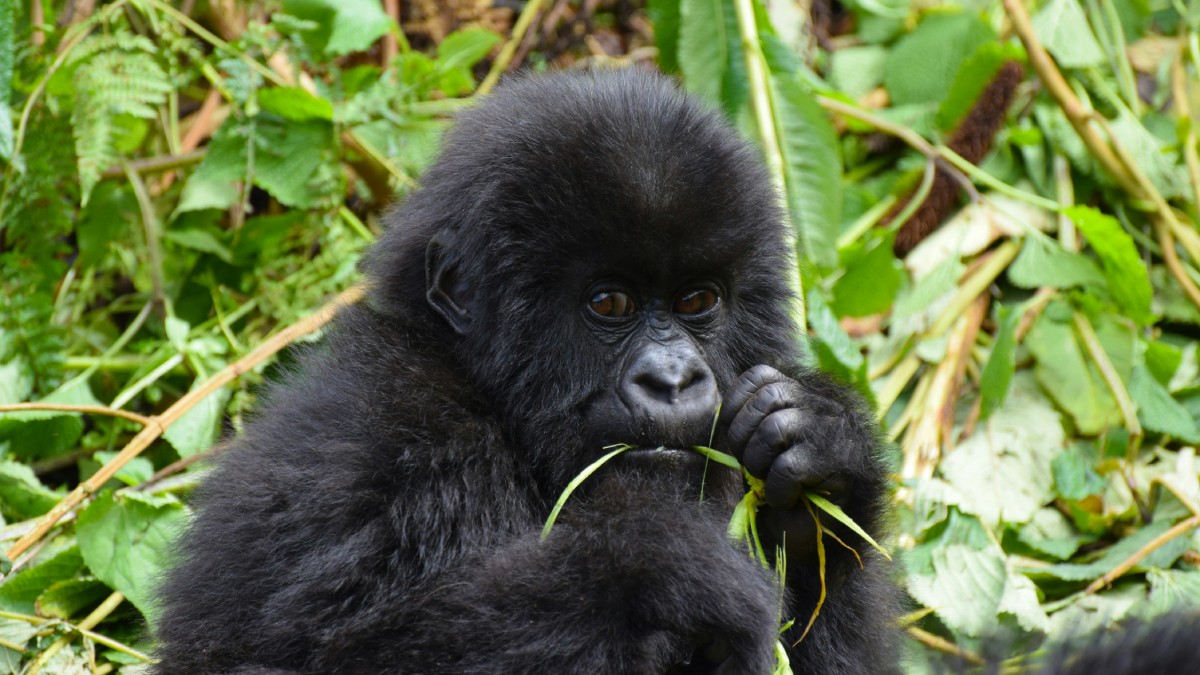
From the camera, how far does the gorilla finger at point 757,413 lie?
2.58 metres

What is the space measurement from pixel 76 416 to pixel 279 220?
40.1 inches

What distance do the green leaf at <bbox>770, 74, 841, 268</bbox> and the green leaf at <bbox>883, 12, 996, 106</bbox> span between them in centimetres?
98

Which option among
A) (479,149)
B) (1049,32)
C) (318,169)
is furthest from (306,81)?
(1049,32)

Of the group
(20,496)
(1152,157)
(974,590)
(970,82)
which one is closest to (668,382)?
(974,590)

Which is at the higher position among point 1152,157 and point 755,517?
point 755,517

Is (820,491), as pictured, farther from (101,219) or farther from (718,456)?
(101,219)

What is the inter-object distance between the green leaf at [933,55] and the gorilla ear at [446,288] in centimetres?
309

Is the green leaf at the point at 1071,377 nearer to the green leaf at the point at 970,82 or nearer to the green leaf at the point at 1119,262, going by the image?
the green leaf at the point at 1119,262

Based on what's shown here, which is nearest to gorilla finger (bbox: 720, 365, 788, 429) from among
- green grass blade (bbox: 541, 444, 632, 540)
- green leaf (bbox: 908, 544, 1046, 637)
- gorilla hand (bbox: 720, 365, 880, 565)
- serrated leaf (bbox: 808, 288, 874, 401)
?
gorilla hand (bbox: 720, 365, 880, 565)

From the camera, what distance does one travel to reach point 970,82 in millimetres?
5051

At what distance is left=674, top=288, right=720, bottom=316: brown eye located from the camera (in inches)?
112

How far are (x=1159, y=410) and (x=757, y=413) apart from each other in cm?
224

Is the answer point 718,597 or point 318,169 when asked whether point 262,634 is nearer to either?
point 718,597

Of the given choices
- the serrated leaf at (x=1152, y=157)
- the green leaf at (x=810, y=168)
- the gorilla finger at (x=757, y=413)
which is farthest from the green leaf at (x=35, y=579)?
the serrated leaf at (x=1152, y=157)
